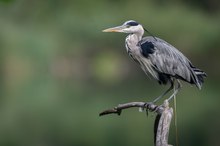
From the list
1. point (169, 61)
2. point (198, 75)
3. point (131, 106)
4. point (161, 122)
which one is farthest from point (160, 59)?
point (161, 122)

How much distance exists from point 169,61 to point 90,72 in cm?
1738

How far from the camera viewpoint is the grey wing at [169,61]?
461 cm

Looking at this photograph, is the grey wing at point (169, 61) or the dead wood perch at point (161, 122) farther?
the grey wing at point (169, 61)

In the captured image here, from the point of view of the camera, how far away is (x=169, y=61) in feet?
15.4

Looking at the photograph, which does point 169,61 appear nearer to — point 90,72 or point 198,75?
point 198,75

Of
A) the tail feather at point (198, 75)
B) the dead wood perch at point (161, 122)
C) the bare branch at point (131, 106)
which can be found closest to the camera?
the dead wood perch at point (161, 122)

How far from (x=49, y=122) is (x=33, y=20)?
700 cm

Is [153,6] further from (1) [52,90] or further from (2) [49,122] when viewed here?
(2) [49,122]

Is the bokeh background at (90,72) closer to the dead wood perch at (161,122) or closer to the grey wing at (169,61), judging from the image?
the grey wing at (169,61)

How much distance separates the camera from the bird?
459cm

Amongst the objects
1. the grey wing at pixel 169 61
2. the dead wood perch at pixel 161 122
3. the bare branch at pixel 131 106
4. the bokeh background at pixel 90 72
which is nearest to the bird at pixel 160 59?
the grey wing at pixel 169 61

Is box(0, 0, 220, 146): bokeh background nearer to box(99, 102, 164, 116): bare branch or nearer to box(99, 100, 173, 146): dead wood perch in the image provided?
box(99, 102, 164, 116): bare branch

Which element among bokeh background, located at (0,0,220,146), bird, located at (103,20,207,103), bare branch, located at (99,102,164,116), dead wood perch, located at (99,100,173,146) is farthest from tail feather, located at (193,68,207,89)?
bokeh background, located at (0,0,220,146)

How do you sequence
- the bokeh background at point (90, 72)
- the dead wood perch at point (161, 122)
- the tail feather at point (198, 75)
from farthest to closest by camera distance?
1. the bokeh background at point (90, 72)
2. the tail feather at point (198, 75)
3. the dead wood perch at point (161, 122)
